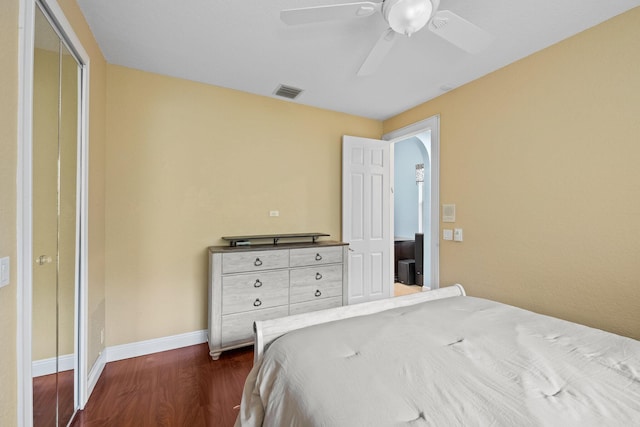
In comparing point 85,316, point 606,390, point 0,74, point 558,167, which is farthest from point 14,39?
point 558,167

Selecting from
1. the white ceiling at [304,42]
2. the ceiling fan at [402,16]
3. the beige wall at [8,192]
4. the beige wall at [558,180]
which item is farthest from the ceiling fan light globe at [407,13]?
the beige wall at [8,192]

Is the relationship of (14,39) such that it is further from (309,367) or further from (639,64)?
(639,64)

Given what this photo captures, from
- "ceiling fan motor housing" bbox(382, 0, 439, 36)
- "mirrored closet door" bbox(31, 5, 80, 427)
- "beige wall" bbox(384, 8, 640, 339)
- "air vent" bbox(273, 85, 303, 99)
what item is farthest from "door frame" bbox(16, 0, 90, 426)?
"beige wall" bbox(384, 8, 640, 339)

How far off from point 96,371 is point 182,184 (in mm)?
1615

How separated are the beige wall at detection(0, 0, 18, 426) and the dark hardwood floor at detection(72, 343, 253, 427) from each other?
2.74 feet

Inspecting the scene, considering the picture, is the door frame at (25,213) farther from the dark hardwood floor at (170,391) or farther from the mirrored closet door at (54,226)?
the dark hardwood floor at (170,391)

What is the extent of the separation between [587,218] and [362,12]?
2.01m

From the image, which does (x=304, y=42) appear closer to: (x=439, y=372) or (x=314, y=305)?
(x=439, y=372)

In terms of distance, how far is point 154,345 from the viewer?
2.52 m

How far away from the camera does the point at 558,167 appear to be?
2.06m

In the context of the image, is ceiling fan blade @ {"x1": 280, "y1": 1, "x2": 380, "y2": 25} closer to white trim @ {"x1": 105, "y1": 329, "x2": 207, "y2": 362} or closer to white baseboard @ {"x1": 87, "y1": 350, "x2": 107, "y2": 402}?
white baseboard @ {"x1": 87, "y1": 350, "x2": 107, "y2": 402}

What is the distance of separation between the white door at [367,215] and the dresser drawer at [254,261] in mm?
996

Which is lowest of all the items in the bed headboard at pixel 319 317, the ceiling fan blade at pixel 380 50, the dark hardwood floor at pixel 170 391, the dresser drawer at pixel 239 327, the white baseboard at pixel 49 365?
the dark hardwood floor at pixel 170 391

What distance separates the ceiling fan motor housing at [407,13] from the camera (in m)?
1.29
